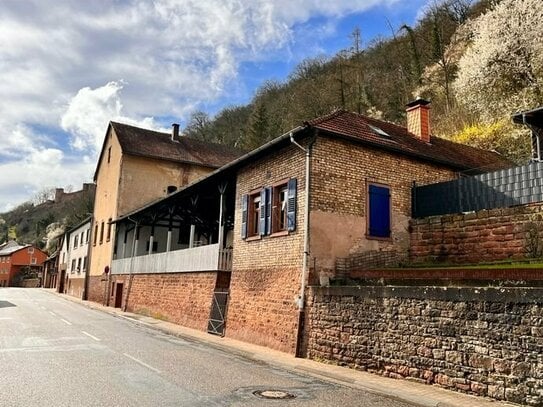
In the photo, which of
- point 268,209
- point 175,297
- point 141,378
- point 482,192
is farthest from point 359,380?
point 175,297

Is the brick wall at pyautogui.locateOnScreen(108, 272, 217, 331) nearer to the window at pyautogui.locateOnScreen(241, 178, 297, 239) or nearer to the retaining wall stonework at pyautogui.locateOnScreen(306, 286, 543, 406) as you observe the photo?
the window at pyautogui.locateOnScreen(241, 178, 297, 239)

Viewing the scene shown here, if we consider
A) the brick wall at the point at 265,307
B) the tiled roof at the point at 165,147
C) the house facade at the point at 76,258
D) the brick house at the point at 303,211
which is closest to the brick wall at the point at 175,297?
the brick house at the point at 303,211

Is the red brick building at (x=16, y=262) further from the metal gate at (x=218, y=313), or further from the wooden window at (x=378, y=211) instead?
the wooden window at (x=378, y=211)

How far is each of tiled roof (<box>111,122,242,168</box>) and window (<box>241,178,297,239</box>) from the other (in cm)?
2032

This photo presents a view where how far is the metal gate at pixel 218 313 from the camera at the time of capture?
16438 mm

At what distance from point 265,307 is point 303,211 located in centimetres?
314

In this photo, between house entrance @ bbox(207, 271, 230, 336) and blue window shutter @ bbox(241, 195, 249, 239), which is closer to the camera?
blue window shutter @ bbox(241, 195, 249, 239)

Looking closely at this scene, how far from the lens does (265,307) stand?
45.9 ft

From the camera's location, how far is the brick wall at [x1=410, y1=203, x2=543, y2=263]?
464 inches

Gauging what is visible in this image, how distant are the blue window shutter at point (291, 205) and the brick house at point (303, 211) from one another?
3cm

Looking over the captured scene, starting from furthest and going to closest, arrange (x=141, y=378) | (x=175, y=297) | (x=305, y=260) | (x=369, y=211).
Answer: (x=175, y=297) → (x=369, y=211) → (x=305, y=260) → (x=141, y=378)

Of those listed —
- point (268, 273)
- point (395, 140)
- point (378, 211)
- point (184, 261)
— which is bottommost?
point (268, 273)

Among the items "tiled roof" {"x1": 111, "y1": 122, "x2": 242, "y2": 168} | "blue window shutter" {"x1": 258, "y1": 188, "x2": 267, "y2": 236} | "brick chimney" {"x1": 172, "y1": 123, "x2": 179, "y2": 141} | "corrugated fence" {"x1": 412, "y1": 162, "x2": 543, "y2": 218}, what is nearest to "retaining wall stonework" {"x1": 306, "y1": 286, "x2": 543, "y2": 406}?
"blue window shutter" {"x1": 258, "y1": 188, "x2": 267, "y2": 236}

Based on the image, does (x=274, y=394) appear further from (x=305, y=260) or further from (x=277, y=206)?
(x=277, y=206)
